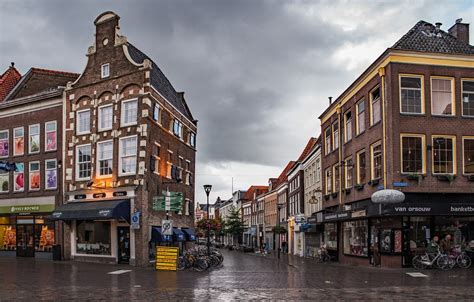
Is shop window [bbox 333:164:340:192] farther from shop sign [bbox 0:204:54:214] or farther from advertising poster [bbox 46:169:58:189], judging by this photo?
shop sign [bbox 0:204:54:214]

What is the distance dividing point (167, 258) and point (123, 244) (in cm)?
592

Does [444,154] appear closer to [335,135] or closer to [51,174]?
[335,135]

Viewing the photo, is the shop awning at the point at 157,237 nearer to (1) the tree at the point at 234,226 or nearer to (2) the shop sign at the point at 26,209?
(2) the shop sign at the point at 26,209

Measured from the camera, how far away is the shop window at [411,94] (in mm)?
28766

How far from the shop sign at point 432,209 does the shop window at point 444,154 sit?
6.35ft

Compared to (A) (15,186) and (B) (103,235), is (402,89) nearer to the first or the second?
(B) (103,235)

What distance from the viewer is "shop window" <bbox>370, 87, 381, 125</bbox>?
30.3m

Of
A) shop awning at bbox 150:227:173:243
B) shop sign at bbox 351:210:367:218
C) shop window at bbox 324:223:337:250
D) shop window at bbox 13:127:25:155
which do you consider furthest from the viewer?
shop window at bbox 324:223:337:250

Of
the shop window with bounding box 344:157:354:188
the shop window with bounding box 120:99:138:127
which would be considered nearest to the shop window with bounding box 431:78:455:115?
the shop window with bounding box 344:157:354:188

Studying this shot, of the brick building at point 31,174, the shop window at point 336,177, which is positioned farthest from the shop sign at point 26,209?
the shop window at point 336,177

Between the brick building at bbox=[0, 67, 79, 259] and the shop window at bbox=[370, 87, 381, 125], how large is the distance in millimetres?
20692

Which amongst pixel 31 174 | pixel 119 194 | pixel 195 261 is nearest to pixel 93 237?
pixel 119 194

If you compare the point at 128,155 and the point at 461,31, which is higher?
the point at 461,31

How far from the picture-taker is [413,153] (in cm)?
2848
